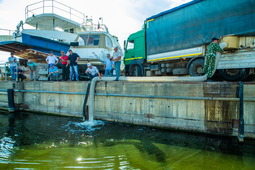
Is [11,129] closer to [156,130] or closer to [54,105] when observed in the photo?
[54,105]

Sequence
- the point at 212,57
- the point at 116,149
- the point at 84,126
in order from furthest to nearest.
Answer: the point at 84,126
the point at 212,57
the point at 116,149

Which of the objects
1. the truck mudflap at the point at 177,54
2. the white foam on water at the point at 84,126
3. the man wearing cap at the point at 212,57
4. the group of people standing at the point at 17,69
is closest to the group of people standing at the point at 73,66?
the group of people standing at the point at 17,69

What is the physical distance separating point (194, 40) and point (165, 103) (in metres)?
3.41

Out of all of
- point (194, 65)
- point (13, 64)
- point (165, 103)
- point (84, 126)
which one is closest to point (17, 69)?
point (13, 64)

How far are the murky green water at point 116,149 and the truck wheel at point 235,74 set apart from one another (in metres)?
2.26

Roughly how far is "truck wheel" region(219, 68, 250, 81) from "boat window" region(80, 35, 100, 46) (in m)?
7.51

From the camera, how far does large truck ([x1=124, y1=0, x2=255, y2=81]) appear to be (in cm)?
568

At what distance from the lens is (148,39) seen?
9.49 m

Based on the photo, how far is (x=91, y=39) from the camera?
11055mm

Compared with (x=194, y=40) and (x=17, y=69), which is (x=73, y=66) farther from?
(x=194, y=40)

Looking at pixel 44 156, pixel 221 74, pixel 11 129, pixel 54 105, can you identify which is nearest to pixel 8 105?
pixel 54 105

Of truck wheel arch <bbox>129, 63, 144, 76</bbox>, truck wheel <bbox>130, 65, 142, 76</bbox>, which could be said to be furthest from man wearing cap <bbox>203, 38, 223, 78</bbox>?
truck wheel <bbox>130, 65, 142, 76</bbox>

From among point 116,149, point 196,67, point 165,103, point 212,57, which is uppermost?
point 212,57

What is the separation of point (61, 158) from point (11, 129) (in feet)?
11.6
